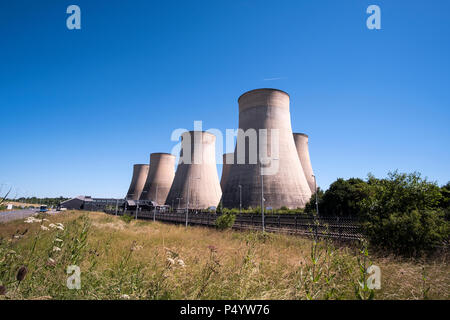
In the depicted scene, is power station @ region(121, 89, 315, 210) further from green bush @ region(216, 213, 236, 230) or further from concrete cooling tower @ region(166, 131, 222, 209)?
green bush @ region(216, 213, 236, 230)

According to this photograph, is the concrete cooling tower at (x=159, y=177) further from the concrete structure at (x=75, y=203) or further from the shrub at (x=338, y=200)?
the shrub at (x=338, y=200)

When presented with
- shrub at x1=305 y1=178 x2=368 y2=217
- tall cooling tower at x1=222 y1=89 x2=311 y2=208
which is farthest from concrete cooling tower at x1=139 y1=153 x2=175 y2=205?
shrub at x1=305 y1=178 x2=368 y2=217

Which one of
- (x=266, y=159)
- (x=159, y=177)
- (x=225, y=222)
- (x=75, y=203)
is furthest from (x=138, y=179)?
(x=225, y=222)

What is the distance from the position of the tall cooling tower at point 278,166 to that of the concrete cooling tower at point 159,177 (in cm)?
2373

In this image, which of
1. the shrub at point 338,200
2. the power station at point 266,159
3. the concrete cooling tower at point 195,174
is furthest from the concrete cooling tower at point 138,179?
the shrub at point 338,200

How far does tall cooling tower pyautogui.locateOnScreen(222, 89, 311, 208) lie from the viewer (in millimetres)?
28422

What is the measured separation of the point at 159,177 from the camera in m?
51.2

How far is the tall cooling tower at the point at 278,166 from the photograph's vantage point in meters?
28.4

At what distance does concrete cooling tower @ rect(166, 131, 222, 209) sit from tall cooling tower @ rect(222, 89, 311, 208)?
27.4 feet

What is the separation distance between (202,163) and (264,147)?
14.7m

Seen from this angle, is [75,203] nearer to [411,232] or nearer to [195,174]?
[195,174]

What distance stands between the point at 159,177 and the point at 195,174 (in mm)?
15990

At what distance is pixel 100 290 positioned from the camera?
289cm
